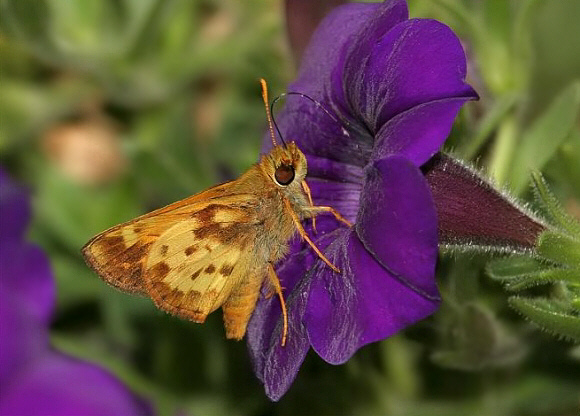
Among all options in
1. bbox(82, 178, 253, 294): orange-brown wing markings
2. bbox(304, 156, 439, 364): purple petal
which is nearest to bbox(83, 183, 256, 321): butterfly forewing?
bbox(82, 178, 253, 294): orange-brown wing markings

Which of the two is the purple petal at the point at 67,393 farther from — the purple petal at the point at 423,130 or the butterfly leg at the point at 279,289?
the purple petal at the point at 423,130

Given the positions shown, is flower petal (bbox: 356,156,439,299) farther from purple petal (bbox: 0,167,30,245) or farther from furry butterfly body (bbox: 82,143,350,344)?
purple petal (bbox: 0,167,30,245)

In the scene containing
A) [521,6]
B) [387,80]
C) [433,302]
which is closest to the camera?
[433,302]

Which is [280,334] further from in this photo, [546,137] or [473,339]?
[546,137]

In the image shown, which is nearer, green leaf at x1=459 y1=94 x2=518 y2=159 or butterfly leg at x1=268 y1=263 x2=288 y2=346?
butterfly leg at x1=268 y1=263 x2=288 y2=346

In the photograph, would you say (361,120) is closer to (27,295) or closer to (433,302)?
(433,302)

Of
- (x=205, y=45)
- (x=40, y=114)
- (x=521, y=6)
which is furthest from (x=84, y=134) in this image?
(x=521, y=6)

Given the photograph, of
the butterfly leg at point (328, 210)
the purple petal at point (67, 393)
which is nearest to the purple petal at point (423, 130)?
the butterfly leg at point (328, 210)
